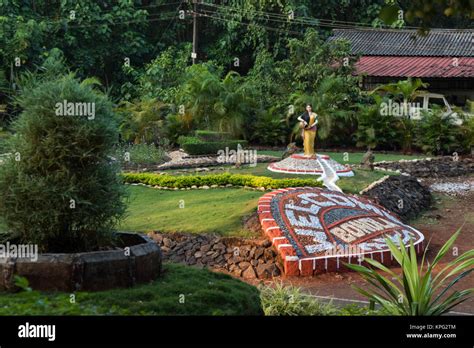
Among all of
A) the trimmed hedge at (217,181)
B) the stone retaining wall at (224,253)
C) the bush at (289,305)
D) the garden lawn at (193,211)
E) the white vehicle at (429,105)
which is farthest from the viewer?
the white vehicle at (429,105)

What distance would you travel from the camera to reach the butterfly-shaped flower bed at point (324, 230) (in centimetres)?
1208

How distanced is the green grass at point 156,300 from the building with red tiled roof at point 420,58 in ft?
75.9

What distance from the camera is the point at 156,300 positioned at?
5.93 metres

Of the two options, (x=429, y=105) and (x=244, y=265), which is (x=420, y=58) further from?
(x=244, y=265)

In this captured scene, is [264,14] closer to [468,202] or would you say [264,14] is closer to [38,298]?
[468,202]

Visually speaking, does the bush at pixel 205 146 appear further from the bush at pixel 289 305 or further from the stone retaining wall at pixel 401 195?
the bush at pixel 289 305

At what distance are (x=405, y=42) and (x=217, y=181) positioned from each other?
1948 centimetres

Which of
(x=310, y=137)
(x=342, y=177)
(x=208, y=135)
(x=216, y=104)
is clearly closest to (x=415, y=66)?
(x=216, y=104)

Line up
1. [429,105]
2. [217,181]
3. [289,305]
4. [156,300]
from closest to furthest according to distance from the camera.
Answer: [156,300]
[289,305]
[217,181]
[429,105]

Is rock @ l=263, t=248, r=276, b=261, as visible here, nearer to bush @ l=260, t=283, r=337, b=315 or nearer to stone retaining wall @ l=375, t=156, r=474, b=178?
bush @ l=260, t=283, r=337, b=315

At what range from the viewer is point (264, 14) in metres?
34.7

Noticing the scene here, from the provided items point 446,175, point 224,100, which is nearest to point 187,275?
point 446,175

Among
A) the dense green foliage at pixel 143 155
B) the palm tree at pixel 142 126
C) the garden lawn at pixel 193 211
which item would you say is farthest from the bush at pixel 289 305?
the palm tree at pixel 142 126

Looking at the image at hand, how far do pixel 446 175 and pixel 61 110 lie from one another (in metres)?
16.2
